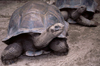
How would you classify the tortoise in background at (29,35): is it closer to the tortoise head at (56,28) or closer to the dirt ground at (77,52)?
the dirt ground at (77,52)

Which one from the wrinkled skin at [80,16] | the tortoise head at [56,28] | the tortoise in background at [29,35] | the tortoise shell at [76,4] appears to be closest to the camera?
the tortoise head at [56,28]

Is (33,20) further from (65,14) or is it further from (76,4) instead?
(76,4)

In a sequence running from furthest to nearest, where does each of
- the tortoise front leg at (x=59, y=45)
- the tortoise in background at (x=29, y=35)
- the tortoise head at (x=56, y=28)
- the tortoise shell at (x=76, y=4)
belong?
the tortoise shell at (x=76, y=4) < the tortoise front leg at (x=59, y=45) < the tortoise in background at (x=29, y=35) < the tortoise head at (x=56, y=28)

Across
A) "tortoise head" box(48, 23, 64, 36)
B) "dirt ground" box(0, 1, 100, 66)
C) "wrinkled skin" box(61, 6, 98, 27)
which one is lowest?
"dirt ground" box(0, 1, 100, 66)

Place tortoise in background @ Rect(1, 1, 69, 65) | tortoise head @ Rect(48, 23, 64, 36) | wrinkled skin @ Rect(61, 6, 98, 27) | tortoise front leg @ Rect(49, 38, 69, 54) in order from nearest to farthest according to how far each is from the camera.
Result: tortoise head @ Rect(48, 23, 64, 36)
tortoise in background @ Rect(1, 1, 69, 65)
tortoise front leg @ Rect(49, 38, 69, 54)
wrinkled skin @ Rect(61, 6, 98, 27)

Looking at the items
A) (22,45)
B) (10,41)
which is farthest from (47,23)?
(10,41)

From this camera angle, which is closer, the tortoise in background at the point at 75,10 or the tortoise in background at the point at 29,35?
the tortoise in background at the point at 29,35

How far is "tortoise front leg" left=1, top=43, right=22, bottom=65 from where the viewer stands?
1946mm

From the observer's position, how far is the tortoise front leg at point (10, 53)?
1.95 m

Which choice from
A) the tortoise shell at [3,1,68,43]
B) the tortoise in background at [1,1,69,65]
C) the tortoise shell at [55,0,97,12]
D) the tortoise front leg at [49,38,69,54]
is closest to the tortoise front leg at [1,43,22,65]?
the tortoise in background at [1,1,69,65]

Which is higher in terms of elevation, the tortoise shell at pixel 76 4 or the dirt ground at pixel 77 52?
the tortoise shell at pixel 76 4

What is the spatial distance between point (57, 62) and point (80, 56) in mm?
417

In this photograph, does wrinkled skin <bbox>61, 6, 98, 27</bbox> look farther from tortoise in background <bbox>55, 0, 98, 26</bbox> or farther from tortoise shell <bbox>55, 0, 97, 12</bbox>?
tortoise shell <bbox>55, 0, 97, 12</bbox>

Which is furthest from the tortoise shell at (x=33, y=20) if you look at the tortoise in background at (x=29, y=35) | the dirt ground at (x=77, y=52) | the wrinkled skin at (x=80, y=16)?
the wrinkled skin at (x=80, y=16)
